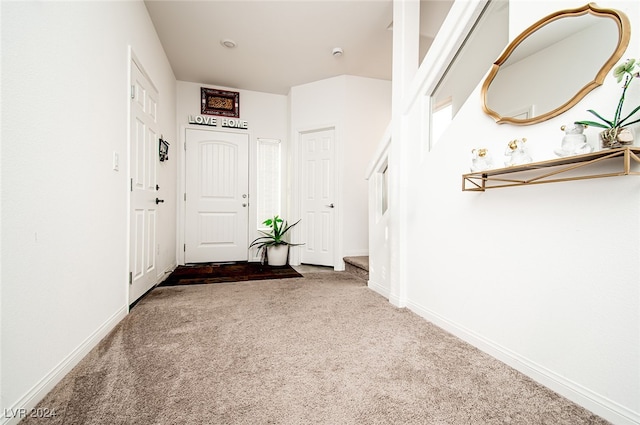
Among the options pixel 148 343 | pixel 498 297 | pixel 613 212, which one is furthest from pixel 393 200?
pixel 148 343

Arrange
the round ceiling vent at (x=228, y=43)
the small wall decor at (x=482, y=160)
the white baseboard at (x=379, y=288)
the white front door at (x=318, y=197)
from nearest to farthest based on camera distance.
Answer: the small wall decor at (x=482, y=160)
the white baseboard at (x=379, y=288)
the round ceiling vent at (x=228, y=43)
the white front door at (x=318, y=197)

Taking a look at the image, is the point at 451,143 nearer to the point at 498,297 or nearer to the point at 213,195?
the point at 498,297

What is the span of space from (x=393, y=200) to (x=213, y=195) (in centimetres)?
321

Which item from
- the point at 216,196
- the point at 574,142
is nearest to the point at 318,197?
the point at 216,196

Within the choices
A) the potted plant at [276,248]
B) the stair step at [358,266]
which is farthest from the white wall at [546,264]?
the potted plant at [276,248]

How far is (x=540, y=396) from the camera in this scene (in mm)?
1208

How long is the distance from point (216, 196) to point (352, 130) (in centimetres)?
243

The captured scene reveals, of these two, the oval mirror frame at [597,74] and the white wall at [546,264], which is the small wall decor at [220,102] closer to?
the white wall at [546,264]

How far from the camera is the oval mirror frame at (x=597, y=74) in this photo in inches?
41.8

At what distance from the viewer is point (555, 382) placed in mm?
1235

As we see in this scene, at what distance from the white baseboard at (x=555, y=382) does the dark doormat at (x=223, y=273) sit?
236 centimetres

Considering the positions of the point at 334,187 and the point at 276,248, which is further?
the point at 276,248

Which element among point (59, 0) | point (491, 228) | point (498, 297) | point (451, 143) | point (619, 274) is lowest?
point (498, 297)

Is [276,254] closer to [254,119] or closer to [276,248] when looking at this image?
[276,248]
